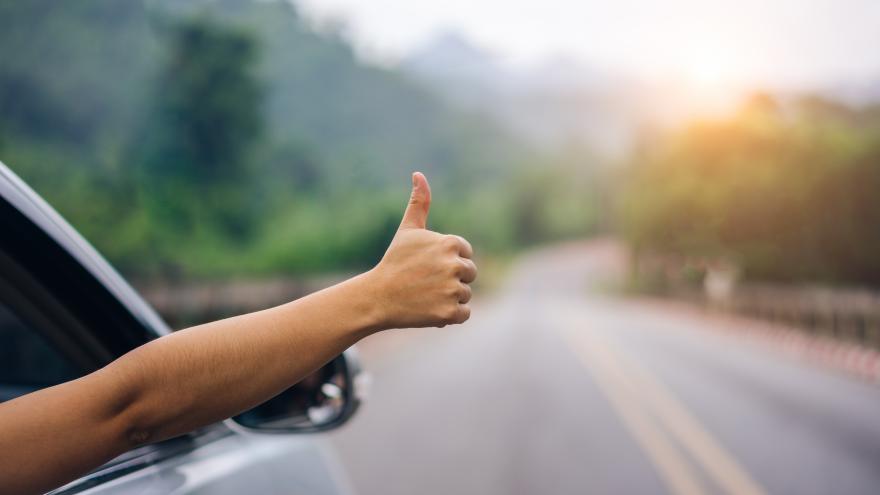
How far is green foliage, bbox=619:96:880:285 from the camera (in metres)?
40.0

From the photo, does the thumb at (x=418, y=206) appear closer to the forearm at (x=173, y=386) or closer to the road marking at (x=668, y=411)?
the forearm at (x=173, y=386)

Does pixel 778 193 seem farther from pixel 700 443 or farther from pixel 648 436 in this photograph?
pixel 700 443

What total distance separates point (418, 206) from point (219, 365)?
1.50ft

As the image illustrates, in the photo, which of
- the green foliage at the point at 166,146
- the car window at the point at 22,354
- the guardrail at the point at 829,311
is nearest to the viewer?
the car window at the point at 22,354

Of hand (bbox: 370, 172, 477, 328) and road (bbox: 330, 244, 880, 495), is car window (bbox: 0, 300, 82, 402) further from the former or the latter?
road (bbox: 330, 244, 880, 495)

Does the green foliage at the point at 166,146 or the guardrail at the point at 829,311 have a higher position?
the green foliage at the point at 166,146

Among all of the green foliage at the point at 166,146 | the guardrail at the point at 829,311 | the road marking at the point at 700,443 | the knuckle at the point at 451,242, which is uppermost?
the green foliage at the point at 166,146

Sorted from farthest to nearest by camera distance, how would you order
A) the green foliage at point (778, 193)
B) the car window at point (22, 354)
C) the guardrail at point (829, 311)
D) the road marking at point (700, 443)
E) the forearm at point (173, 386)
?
the green foliage at point (778, 193) → the guardrail at point (829, 311) → the road marking at point (700, 443) → the car window at point (22, 354) → the forearm at point (173, 386)

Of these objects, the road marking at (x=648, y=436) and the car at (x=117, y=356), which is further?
the road marking at (x=648, y=436)

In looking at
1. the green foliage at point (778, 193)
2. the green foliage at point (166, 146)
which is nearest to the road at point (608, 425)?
the green foliage at point (166, 146)

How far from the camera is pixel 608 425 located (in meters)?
9.22

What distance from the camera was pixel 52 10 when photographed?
4459 cm

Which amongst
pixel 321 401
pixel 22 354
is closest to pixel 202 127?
pixel 22 354

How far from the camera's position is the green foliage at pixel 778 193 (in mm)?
40000
